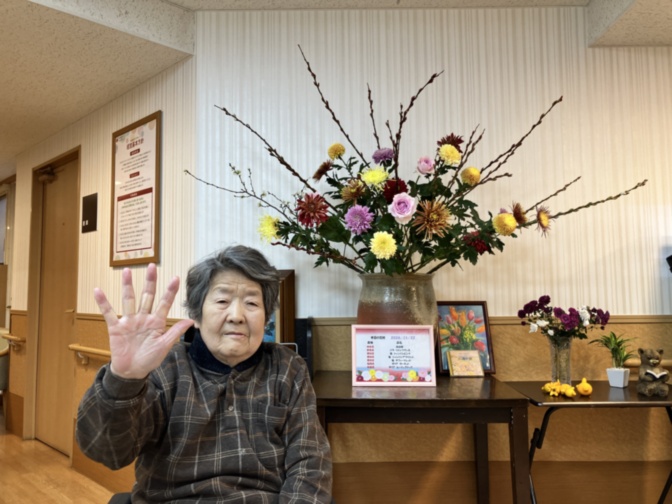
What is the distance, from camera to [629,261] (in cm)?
223

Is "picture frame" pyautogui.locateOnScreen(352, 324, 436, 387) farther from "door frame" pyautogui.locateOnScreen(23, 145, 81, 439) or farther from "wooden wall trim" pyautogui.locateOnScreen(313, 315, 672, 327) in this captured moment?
"door frame" pyautogui.locateOnScreen(23, 145, 81, 439)

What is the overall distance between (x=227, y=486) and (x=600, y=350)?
1774 millimetres

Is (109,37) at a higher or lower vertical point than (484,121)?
higher

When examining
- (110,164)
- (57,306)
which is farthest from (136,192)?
(57,306)

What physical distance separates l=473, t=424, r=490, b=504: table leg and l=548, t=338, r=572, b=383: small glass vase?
398 millimetres

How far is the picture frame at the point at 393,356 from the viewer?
1827mm

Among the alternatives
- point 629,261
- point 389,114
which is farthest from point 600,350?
point 389,114

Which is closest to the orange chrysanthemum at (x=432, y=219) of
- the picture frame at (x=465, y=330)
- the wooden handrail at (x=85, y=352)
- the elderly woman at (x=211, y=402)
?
the picture frame at (x=465, y=330)

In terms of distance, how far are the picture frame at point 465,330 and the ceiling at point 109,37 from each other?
4.59 feet

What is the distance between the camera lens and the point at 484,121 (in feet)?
7.52

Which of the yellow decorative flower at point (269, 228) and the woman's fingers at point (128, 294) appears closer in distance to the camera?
the woman's fingers at point (128, 294)

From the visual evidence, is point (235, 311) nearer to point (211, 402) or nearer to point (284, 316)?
point (211, 402)

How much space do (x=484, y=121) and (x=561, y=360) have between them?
1.12 meters

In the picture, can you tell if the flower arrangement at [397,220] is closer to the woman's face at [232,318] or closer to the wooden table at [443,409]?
the wooden table at [443,409]
